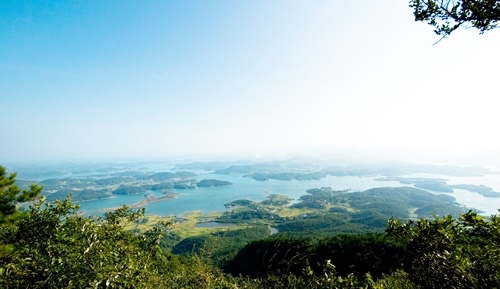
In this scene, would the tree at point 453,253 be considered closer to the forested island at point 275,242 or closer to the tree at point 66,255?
the forested island at point 275,242

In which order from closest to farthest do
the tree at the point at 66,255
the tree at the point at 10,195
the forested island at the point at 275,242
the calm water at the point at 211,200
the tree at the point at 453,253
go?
1. the tree at the point at 453,253
2. the tree at the point at 66,255
3. the forested island at the point at 275,242
4. the tree at the point at 10,195
5. the calm water at the point at 211,200

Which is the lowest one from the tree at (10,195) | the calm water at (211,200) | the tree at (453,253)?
the calm water at (211,200)

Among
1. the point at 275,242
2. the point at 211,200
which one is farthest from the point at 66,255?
the point at 211,200

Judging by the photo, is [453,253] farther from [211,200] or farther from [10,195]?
[211,200]

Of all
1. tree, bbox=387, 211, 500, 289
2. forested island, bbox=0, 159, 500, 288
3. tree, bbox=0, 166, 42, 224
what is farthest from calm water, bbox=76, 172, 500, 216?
tree, bbox=387, 211, 500, 289

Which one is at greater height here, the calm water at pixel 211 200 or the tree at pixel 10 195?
the tree at pixel 10 195

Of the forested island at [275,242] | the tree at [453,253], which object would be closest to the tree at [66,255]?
the forested island at [275,242]

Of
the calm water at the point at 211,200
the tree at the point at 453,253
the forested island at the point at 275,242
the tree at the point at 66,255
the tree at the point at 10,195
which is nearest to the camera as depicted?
the tree at the point at 453,253

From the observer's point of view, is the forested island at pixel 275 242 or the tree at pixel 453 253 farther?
the forested island at pixel 275 242

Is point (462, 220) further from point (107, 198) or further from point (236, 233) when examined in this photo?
point (107, 198)
